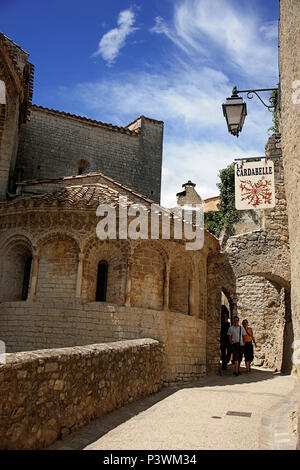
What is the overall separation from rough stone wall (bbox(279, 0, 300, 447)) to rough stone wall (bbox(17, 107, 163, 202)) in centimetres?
1370

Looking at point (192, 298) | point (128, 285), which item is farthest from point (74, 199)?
point (192, 298)

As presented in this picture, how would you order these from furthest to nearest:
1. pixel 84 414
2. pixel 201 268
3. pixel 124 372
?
pixel 201 268
pixel 124 372
pixel 84 414

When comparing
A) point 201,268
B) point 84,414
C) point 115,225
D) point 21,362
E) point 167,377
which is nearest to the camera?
point 21,362

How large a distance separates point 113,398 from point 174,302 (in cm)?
541

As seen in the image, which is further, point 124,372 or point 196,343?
point 196,343

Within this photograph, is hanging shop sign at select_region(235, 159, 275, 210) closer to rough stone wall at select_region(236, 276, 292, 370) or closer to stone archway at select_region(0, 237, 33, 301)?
rough stone wall at select_region(236, 276, 292, 370)

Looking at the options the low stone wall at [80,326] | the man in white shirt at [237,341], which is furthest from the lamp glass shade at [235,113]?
the man in white shirt at [237,341]

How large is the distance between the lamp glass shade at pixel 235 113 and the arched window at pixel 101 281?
16.6 ft

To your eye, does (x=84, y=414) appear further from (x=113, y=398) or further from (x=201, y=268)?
(x=201, y=268)

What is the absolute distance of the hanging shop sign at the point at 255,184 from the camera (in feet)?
36.4

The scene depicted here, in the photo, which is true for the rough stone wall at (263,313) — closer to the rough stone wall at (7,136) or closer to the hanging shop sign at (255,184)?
the hanging shop sign at (255,184)

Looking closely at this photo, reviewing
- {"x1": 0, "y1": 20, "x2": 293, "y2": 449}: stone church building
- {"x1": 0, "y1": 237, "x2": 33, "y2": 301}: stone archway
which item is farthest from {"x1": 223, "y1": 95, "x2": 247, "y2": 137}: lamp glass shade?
{"x1": 0, "y1": 237, "x2": 33, "y2": 301}: stone archway
